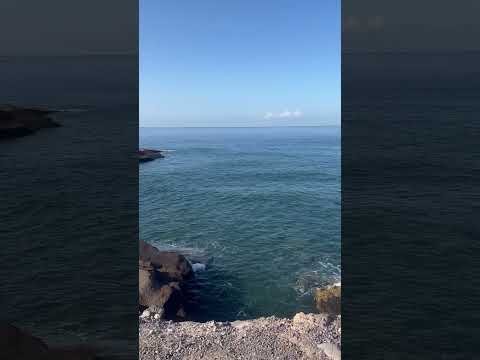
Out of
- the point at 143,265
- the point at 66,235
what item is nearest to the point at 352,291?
the point at 66,235

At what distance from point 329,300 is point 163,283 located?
263 inches

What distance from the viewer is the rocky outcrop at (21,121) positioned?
25.9ft

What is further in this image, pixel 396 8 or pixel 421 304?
pixel 396 8

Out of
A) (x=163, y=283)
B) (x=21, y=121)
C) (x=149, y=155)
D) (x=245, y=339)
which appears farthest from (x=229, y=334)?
(x=149, y=155)

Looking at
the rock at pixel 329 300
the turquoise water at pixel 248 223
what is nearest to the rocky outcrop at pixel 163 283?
the turquoise water at pixel 248 223

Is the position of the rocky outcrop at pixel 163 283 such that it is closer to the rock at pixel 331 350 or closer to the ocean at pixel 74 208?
the ocean at pixel 74 208

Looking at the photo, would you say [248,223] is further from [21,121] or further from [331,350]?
[21,121]

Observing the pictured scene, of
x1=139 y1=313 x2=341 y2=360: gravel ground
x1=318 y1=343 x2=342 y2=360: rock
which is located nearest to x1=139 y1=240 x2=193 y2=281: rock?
x1=139 y1=313 x2=341 y2=360: gravel ground

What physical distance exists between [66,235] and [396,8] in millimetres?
8389

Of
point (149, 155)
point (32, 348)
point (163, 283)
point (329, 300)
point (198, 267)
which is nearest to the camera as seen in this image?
point (32, 348)

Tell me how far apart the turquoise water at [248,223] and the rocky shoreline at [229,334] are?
5.49 feet

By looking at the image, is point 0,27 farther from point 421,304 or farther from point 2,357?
point 421,304

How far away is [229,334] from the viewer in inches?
450

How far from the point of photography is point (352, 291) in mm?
7297
